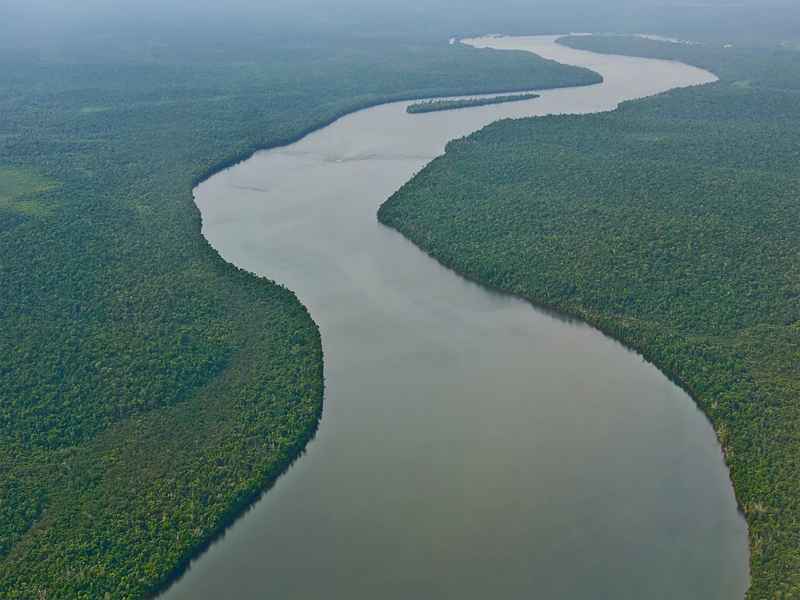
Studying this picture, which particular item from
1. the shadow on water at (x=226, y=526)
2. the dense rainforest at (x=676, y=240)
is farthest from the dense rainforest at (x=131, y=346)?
the dense rainforest at (x=676, y=240)

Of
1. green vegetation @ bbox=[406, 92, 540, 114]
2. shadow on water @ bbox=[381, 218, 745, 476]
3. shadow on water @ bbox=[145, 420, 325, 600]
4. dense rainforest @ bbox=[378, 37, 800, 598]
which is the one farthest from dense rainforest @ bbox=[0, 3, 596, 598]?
dense rainforest @ bbox=[378, 37, 800, 598]

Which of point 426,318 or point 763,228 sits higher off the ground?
point 763,228

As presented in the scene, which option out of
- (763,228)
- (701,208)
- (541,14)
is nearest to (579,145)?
(701,208)

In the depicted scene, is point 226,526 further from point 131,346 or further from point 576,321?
point 576,321

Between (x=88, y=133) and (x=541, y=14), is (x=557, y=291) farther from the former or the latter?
(x=541, y=14)

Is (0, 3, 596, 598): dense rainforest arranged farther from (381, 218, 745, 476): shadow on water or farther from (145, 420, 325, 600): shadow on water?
(381, 218, 745, 476): shadow on water
